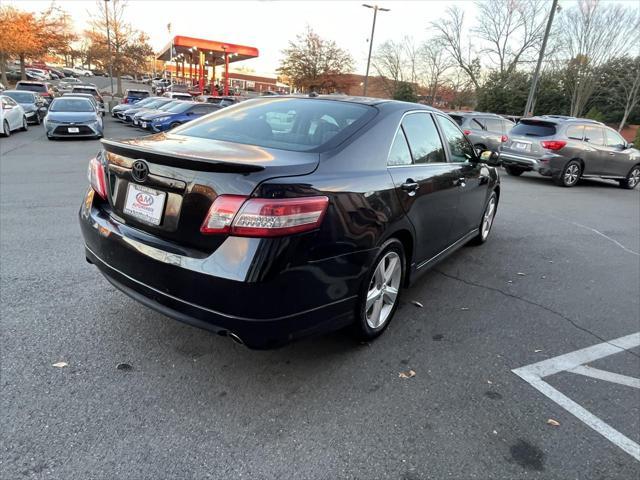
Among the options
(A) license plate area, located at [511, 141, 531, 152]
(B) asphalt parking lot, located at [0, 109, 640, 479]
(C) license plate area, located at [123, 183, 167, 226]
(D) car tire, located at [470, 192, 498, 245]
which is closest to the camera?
(B) asphalt parking lot, located at [0, 109, 640, 479]

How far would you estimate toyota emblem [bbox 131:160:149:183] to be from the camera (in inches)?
96.7

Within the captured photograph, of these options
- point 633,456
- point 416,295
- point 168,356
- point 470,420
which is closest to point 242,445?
point 168,356

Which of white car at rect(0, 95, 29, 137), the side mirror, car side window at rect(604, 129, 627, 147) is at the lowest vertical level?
white car at rect(0, 95, 29, 137)

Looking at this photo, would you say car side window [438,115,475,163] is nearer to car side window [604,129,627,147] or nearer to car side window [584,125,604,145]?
car side window [584,125,604,145]

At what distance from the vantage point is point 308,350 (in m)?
3.05

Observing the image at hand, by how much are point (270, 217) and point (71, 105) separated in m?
16.4

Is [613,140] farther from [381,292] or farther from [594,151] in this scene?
[381,292]

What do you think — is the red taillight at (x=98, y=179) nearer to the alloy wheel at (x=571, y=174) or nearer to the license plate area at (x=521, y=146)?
the license plate area at (x=521, y=146)

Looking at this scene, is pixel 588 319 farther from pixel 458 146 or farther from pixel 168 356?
pixel 168 356

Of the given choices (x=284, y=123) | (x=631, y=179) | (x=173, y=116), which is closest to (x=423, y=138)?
(x=284, y=123)

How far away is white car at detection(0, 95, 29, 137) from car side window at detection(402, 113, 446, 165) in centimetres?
1490

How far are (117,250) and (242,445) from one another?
51.8 inches

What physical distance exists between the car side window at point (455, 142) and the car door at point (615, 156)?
1002cm

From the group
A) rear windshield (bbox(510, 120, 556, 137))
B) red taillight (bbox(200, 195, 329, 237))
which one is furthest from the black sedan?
rear windshield (bbox(510, 120, 556, 137))
